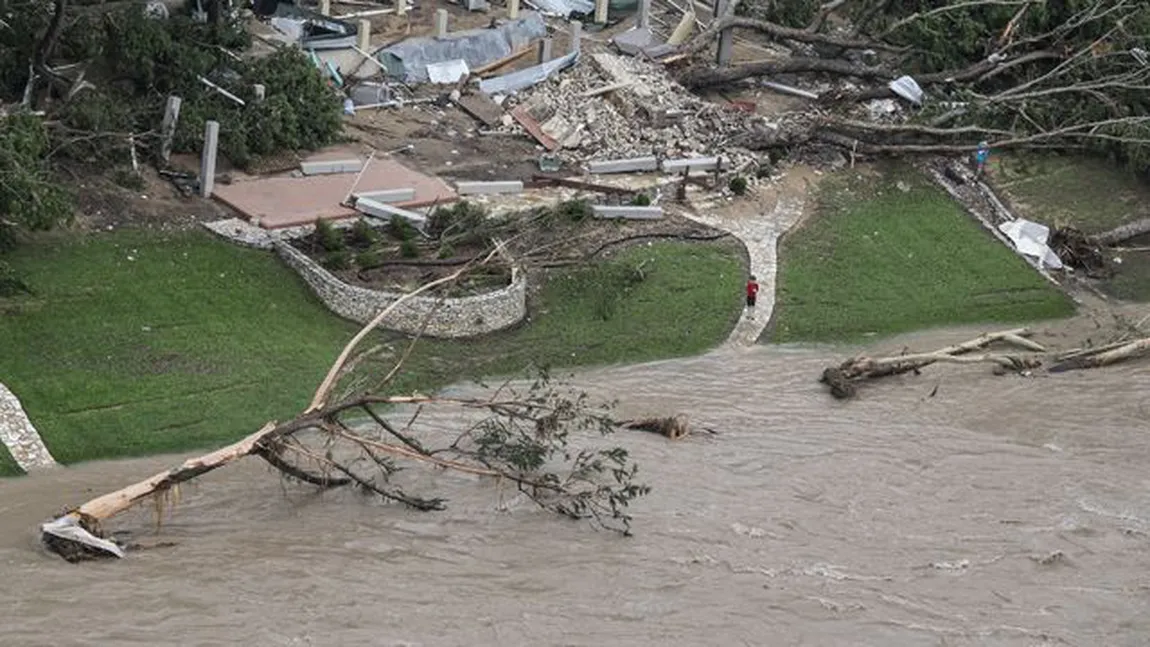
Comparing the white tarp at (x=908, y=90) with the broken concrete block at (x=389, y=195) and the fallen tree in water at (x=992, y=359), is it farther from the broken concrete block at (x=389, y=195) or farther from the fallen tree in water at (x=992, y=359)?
the broken concrete block at (x=389, y=195)

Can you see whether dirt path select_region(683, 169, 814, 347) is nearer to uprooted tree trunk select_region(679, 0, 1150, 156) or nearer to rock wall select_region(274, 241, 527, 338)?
uprooted tree trunk select_region(679, 0, 1150, 156)

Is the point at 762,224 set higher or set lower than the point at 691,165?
lower

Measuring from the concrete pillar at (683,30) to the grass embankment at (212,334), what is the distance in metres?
8.34

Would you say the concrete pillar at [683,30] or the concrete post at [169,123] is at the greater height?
A: the concrete pillar at [683,30]

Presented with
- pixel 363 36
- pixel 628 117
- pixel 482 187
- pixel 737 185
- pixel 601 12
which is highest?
pixel 601 12

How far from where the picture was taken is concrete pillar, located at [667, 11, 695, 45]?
3441 centimetres

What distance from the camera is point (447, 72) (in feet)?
105

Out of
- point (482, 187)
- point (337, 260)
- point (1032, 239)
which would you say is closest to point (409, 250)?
point (337, 260)

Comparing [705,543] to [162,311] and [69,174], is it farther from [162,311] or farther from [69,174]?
[69,174]

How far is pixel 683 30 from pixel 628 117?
184 inches

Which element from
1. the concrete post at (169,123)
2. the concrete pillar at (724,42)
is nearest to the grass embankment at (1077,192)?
the concrete pillar at (724,42)

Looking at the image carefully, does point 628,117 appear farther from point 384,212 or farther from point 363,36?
point 384,212

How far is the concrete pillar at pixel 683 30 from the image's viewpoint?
34.4 meters

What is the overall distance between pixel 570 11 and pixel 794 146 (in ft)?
23.3
